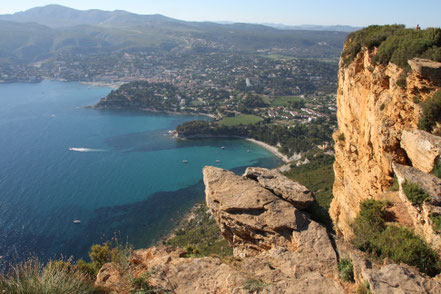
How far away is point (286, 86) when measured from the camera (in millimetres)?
109375

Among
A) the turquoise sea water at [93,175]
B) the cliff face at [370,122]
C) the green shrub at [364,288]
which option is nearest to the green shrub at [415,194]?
the green shrub at [364,288]

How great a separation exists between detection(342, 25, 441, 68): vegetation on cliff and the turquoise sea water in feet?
59.8

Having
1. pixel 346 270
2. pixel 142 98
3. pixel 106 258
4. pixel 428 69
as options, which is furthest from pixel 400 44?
pixel 142 98

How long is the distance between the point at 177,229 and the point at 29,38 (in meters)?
218

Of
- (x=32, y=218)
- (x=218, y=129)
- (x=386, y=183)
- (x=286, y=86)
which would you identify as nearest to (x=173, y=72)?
(x=286, y=86)

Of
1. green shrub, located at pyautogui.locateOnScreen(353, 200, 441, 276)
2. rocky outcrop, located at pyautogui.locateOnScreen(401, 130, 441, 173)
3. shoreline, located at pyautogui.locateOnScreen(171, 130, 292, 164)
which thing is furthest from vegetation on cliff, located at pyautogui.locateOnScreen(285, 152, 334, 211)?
green shrub, located at pyautogui.locateOnScreen(353, 200, 441, 276)

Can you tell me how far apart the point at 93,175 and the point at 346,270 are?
4436cm

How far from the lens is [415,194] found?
589 cm

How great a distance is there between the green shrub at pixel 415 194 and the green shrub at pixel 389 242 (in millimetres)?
678

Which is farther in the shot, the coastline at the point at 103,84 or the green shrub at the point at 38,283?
the coastline at the point at 103,84

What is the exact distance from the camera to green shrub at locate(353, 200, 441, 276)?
5.22 meters

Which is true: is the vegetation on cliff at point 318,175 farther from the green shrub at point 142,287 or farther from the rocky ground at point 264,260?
the green shrub at point 142,287

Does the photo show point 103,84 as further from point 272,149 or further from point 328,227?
point 328,227

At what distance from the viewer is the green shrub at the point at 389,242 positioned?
5219mm
